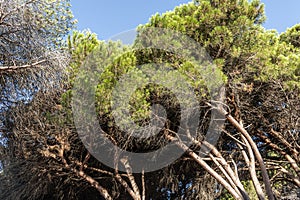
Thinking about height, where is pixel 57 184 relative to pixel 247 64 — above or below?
below

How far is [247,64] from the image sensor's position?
240 inches

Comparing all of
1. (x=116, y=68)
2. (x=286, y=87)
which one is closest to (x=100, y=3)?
(x=116, y=68)

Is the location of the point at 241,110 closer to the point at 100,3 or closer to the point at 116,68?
the point at 116,68

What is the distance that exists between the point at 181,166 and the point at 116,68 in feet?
12.5

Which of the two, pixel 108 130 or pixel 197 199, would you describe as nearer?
pixel 108 130

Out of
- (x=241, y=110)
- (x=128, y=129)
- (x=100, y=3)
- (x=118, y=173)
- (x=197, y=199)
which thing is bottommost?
(x=197, y=199)

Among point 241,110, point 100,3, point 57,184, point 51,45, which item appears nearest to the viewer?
point 51,45

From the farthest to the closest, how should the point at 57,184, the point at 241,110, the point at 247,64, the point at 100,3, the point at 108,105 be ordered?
the point at 100,3
the point at 57,184
the point at 241,110
the point at 247,64
the point at 108,105

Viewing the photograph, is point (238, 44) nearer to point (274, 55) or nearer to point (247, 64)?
point (247, 64)

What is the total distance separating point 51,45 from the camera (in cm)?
452

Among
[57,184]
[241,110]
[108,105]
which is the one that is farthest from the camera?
[57,184]

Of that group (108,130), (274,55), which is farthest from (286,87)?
(108,130)

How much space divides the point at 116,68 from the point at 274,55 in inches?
132

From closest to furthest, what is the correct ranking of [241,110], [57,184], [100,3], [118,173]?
[241,110], [118,173], [57,184], [100,3]
